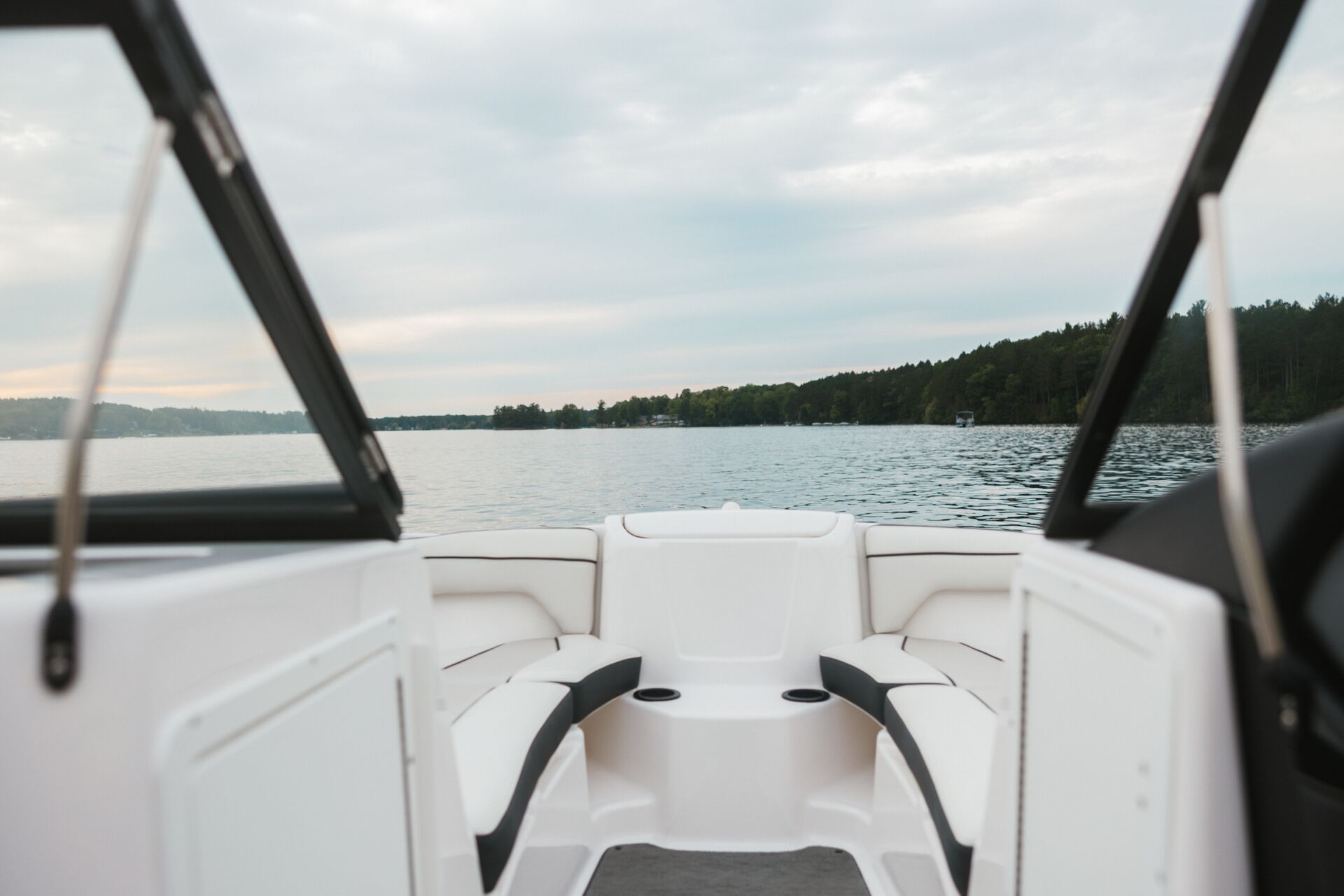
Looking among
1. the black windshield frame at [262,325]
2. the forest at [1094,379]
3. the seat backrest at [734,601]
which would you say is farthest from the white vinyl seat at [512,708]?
the forest at [1094,379]

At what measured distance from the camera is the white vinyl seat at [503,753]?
135 cm

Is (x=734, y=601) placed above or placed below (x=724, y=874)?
above

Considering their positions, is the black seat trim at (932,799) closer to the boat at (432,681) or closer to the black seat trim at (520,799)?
the boat at (432,681)

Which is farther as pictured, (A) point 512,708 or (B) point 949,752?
(A) point 512,708

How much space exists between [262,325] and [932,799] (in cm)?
137

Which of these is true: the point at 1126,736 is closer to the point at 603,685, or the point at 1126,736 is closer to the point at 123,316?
the point at 123,316

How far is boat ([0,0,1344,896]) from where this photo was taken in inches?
23.8

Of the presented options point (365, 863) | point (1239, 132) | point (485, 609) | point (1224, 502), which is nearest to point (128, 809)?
point (365, 863)

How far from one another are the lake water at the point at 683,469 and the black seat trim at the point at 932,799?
556 millimetres

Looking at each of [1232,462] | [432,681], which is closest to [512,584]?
[432,681]

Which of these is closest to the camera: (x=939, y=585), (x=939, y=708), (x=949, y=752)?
(x=949, y=752)

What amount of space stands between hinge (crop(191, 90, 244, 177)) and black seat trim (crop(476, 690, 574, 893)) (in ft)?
3.48

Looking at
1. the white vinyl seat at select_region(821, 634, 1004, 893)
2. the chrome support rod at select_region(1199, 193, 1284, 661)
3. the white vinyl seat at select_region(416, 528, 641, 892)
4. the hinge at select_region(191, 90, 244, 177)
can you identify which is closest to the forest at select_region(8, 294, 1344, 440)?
the chrome support rod at select_region(1199, 193, 1284, 661)

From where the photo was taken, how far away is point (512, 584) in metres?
3.02
